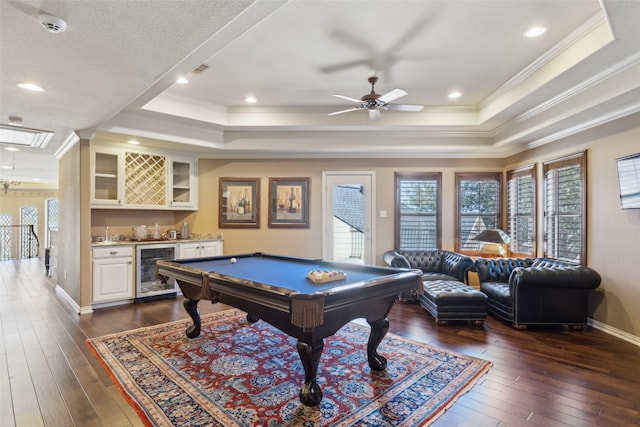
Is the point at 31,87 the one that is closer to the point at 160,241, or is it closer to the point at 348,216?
the point at 160,241

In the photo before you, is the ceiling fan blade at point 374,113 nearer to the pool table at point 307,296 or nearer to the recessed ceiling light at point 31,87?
the pool table at point 307,296

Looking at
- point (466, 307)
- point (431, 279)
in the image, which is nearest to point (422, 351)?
point (466, 307)

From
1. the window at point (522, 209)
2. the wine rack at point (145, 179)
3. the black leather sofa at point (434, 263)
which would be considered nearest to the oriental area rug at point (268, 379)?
the black leather sofa at point (434, 263)

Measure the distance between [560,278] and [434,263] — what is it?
77.4 inches

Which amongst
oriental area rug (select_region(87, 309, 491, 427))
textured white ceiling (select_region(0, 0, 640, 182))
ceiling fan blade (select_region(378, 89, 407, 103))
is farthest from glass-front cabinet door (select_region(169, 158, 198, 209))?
ceiling fan blade (select_region(378, 89, 407, 103))

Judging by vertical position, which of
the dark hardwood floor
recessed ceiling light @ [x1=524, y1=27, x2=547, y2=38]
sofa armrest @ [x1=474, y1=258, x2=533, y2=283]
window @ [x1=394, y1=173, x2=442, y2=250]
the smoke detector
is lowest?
the dark hardwood floor

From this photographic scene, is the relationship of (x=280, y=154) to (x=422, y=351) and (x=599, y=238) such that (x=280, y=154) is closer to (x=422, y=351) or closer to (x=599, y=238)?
(x=422, y=351)

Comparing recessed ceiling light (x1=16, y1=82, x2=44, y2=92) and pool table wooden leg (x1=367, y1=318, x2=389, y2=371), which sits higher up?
recessed ceiling light (x1=16, y1=82, x2=44, y2=92)

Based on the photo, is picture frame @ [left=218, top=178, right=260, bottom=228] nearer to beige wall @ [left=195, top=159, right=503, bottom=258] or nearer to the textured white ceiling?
beige wall @ [left=195, top=159, right=503, bottom=258]

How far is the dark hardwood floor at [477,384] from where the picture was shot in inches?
87.4

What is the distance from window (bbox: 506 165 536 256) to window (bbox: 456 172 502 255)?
0.24 metres

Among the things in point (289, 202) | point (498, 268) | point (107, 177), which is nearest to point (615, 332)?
point (498, 268)

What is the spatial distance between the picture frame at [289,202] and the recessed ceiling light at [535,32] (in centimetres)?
397

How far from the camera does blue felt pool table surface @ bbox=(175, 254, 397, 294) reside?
266cm
